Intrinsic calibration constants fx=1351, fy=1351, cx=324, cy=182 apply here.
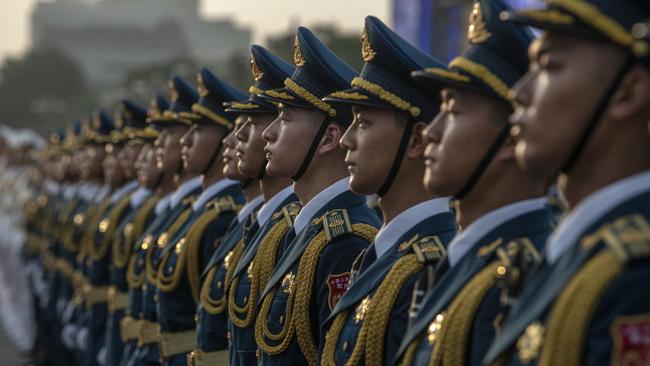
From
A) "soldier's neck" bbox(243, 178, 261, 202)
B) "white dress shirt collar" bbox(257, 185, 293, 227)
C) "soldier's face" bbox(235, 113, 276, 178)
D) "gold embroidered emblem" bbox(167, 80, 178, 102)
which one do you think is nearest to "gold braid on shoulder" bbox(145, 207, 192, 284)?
"soldier's neck" bbox(243, 178, 261, 202)

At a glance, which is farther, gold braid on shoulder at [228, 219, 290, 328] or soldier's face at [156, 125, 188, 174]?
soldier's face at [156, 125, 188, 174]

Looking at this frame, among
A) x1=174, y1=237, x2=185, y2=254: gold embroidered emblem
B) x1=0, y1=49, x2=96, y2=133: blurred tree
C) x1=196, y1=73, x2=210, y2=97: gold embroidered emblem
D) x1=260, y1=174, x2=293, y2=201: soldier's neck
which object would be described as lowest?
x1=0, y1=49, x2=96, y2=133: blurred tree

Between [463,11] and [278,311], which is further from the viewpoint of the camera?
[463,11]

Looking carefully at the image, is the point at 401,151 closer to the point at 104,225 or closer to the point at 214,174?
the point at 214,174

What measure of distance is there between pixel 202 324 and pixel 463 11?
29.4 m

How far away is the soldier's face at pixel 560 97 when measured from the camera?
316 centimetres

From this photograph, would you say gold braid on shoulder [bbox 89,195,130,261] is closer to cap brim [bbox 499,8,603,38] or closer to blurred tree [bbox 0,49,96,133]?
cap brim [bbox 499,8,603,38]

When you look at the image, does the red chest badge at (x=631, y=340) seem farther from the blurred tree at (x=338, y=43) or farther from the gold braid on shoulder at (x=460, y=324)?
the blurred tree at (x=338, y=43)

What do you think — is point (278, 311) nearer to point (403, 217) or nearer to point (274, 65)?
point (403, 217)

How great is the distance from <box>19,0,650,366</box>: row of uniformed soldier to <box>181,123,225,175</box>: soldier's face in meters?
0.01

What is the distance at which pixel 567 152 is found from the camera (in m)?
3.21

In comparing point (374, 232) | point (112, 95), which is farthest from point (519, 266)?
point (112, 95)

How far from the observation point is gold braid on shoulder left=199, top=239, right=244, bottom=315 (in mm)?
6730

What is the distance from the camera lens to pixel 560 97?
3.21m
